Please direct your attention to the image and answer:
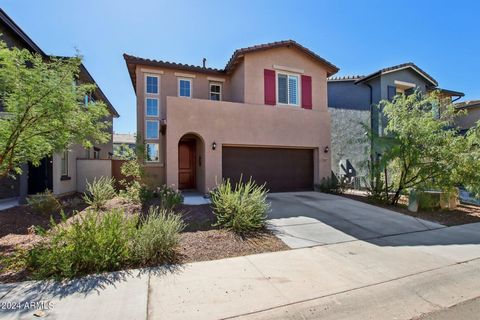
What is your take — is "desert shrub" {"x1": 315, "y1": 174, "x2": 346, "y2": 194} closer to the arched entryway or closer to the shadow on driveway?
the shadow on driveway

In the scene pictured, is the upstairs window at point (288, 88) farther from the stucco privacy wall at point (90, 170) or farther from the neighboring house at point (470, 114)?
the neighboring house at point (470, 114)

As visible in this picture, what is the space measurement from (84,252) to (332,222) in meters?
6.30

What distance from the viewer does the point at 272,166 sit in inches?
488

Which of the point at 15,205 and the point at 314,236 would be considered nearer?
the point at 314,236

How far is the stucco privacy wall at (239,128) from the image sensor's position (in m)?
10.3

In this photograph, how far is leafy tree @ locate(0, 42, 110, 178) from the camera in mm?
4836

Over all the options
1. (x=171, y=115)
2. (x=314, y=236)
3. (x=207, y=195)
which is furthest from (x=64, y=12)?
(x=314, y=236)

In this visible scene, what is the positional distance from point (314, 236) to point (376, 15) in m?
9.44

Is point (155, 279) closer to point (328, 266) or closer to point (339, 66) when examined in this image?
point (328, 266)

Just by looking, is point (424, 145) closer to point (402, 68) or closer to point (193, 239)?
point (402, 68)

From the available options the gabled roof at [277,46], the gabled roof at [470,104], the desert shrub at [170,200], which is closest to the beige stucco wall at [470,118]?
the gabled roof at [470,104]

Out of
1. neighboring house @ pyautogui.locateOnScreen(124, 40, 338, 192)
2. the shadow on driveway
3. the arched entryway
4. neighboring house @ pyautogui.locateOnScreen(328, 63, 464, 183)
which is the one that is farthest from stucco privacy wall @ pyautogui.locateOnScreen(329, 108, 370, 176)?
the arched entryway

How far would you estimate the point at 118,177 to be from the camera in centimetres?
1280

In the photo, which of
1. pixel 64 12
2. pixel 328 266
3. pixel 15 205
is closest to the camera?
pixel 328 266
